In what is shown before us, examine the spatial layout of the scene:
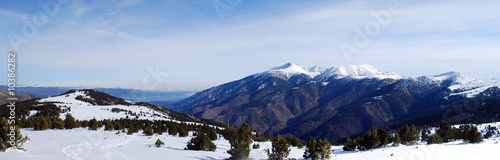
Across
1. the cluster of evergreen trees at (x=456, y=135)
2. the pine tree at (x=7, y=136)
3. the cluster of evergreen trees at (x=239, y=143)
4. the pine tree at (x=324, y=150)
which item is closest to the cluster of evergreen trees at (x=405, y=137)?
the cluster of evergreen trees at (x=456, y=135)

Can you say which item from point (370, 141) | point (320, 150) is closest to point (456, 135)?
point (370, 141)

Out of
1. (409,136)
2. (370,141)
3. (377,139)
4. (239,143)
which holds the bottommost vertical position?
(409,136)

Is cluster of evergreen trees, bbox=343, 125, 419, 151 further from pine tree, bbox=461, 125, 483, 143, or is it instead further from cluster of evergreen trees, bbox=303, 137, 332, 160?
cluster of evergreen trees, bbox=303, 137, 332, 160

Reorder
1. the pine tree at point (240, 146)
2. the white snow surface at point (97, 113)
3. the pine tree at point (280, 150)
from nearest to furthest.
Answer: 1. the pine tree at point (280, 150)
2. the pine tree at point (240, 146)
3. the white snow surface at point (97, 113)

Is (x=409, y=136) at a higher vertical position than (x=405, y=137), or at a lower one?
higher

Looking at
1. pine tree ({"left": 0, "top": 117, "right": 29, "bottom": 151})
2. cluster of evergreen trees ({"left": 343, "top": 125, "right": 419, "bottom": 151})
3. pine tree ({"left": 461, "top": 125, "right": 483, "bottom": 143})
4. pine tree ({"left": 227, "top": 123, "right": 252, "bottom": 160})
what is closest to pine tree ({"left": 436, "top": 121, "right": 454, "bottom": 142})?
pine tree ({"left": 461, "top": 125, "right": 483, "bottom": 143})

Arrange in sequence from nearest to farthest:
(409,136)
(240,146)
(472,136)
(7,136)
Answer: (7,136) → (240,146) → (472,136) → (409,136)

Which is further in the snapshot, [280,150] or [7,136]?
[280,150]

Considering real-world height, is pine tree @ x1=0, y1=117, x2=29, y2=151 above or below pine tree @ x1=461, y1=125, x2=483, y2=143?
above

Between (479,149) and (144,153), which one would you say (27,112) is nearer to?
(144,153)

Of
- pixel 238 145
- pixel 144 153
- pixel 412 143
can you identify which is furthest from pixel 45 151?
pixel 412 143

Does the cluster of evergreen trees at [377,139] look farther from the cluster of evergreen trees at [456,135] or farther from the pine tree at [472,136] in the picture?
the pine tree at [472,136]

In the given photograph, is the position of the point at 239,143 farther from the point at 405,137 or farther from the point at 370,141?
the point at 405,137

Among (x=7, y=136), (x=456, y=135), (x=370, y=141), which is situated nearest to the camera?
(x=7, y=136)
